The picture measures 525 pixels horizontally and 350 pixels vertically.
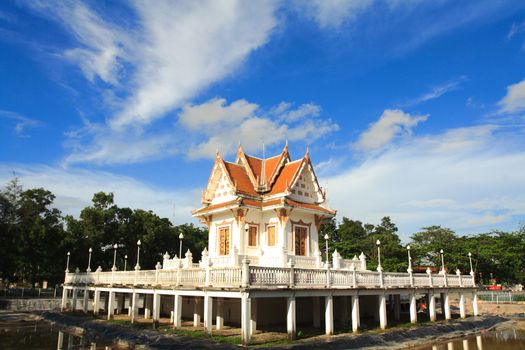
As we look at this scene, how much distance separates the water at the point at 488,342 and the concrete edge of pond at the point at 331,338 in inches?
21.4

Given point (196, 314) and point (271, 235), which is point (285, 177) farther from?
point (196, 314)

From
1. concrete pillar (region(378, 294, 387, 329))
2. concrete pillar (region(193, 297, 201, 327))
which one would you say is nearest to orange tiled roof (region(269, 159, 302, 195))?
concrete pillar (region(193, 297, 201, 327))

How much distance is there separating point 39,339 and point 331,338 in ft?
51.2

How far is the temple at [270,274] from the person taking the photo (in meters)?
19.6

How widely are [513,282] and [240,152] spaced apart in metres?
53.7

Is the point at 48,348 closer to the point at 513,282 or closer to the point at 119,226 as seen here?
the point at 119,226

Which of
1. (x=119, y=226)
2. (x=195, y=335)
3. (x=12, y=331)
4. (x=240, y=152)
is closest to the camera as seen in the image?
(x=195, y=335)

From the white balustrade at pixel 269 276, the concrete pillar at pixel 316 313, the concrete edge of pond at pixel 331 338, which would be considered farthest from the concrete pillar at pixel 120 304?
the white balustrade at pixel 269 276

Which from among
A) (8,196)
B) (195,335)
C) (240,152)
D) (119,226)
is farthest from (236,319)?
(8,196)

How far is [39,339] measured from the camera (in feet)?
75.7

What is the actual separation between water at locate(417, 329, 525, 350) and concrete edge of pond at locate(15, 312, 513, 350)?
543 mm

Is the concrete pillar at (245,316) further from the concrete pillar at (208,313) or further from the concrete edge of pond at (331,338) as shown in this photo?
the concrete pillar at (208,313)

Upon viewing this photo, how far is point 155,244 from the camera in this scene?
178 feet

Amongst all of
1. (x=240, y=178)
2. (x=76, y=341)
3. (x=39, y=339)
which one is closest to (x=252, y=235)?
(x=240, y=178)
